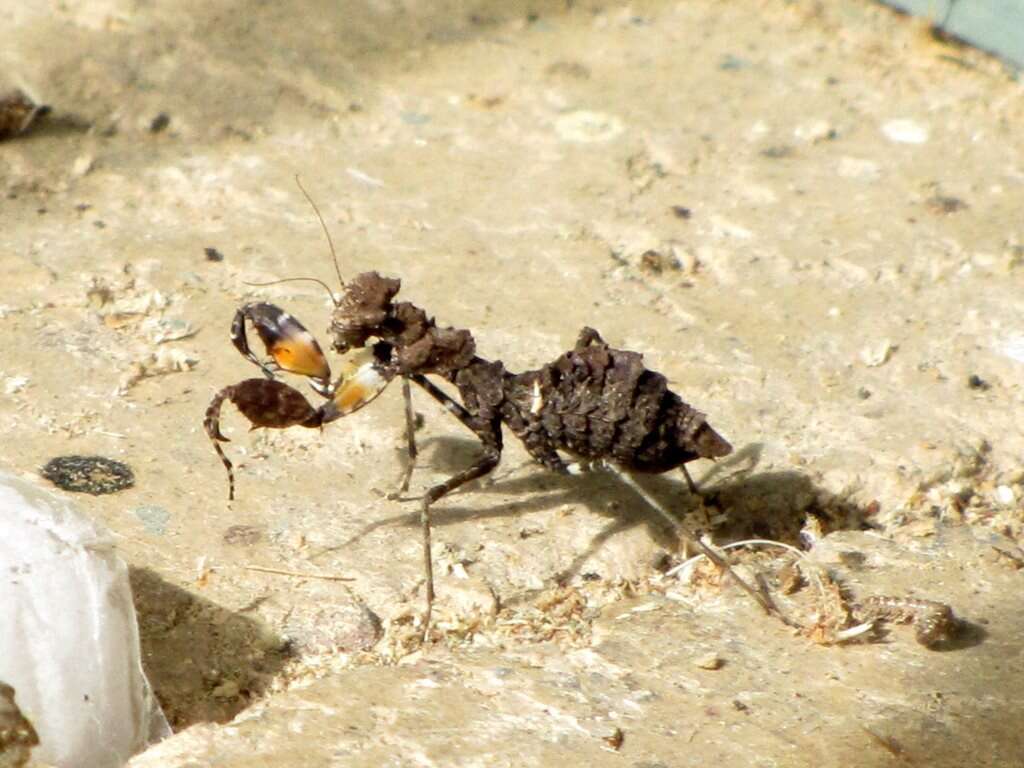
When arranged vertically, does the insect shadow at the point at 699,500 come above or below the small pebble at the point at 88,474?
above

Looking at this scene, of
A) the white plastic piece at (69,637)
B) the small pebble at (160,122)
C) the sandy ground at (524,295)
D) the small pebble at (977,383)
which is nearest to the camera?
the white plastic piece at (69,637)

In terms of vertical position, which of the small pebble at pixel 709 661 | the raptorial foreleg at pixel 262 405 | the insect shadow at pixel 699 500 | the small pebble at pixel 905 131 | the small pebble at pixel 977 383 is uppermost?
the small pebble at pixel 905 131

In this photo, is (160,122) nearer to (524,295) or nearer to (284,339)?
(524,295)

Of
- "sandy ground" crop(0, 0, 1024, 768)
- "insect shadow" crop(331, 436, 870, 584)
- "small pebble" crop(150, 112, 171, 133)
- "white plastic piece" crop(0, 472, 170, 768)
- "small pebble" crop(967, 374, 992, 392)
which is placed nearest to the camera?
"white plastic piece" crop(0, 472, 170, 768)

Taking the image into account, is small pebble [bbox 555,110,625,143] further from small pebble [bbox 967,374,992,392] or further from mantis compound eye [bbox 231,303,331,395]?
mantis compound eye [bbox 231,303,331,395]

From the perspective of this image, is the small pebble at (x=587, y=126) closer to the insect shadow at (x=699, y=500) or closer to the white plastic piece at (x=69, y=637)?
the insect shadow at (x=699, y=500)

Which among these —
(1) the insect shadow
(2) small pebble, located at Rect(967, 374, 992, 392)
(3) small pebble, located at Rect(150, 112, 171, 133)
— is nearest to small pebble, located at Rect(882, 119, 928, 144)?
(2) small pebble, located at Rect(967, 374, 992, 392)

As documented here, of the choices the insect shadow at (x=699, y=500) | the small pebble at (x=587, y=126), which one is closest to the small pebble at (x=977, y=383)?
the insect shadow at (x=699, y=500)

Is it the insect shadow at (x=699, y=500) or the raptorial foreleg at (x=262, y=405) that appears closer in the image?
the raptorial foreleg at (x=262, y=405)
